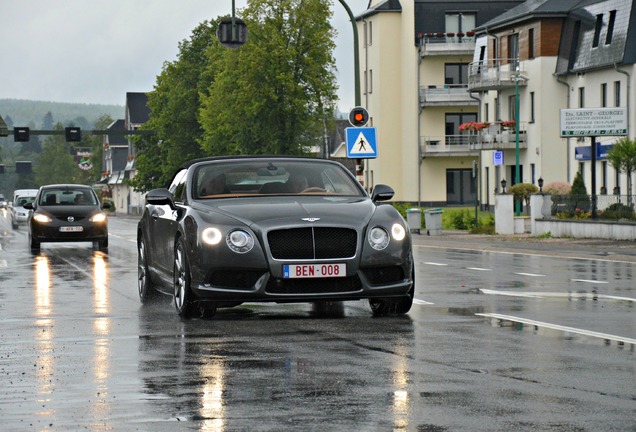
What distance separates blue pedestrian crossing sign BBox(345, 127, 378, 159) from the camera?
33.2m

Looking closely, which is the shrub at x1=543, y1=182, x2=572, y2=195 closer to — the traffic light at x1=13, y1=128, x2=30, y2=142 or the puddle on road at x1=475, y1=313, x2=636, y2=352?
the puddle on road at x1=475, y1=313, x2=636, y2=352

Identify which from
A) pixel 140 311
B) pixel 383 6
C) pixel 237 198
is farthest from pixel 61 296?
pixel 383 6

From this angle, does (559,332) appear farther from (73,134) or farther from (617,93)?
(73,134)

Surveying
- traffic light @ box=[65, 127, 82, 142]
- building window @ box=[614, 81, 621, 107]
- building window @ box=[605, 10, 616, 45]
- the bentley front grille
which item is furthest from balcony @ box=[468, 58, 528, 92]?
the bentley front grille

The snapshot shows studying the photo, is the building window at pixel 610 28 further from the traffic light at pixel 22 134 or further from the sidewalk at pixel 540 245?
the traffic light at pixel 22 134

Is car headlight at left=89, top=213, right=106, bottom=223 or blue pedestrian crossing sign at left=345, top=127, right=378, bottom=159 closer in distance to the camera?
blue pedestrian crossing sign at left=345, top=127, right=378, bottom=159

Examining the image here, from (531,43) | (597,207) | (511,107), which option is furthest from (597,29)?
(597,207)

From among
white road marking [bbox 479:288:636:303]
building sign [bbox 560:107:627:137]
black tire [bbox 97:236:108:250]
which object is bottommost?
black tire [bbox 97:236:108:250]

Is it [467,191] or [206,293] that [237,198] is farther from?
[467,191]

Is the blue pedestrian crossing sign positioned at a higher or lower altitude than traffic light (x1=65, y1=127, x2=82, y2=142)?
lower

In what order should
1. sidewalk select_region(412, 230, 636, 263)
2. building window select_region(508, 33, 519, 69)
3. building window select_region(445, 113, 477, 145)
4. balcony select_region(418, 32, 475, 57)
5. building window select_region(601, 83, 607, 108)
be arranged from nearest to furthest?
1. sidewalk select_region(412, 230, 636, 263)
2. building window select_region(601, 83, 607, 108)
3. building window select_region(508, 33, 519, 69)
4. balcony select_region(418, 32, 475, 57)
5. building window select_region(445, 113, 477, 145)

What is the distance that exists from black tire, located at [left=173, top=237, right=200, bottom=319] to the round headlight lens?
1.95 m

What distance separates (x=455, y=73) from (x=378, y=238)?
8101 cm

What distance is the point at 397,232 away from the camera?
13.4m
